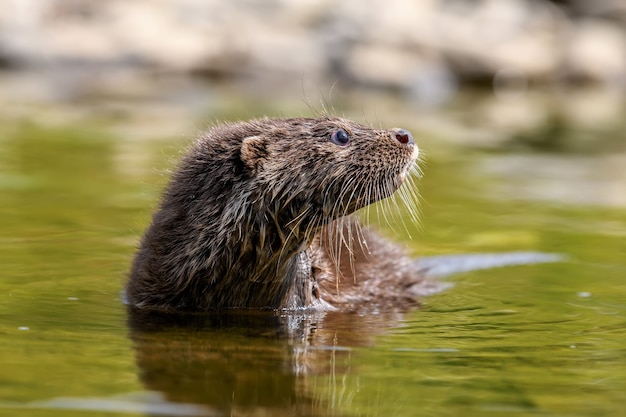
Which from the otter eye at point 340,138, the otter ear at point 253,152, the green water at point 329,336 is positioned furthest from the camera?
the otter eye at point 340,138

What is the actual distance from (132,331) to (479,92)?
1666 centimetres

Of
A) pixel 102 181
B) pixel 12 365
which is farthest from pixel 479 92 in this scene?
→ pixel 12 365

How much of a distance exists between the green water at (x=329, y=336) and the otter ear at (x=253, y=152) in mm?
894

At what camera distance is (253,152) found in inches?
264

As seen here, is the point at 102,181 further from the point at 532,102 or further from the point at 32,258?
the point at 532,102

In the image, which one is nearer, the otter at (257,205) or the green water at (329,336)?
the green water at (329,336)

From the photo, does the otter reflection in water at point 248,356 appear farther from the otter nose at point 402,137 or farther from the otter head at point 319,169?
the otter nose at point 402,137

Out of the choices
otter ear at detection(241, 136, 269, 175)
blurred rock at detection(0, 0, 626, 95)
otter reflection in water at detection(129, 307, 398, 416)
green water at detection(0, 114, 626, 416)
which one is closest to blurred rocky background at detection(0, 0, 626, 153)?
blurred rock at detection(0, 0, 626, 95)

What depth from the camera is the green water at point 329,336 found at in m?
4.95

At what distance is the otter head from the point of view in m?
6.73

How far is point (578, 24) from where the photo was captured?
24188 millimetres

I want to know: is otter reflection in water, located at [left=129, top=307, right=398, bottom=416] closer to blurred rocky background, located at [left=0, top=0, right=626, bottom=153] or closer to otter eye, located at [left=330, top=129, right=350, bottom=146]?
otter eye, located at [left=330, top=129, right=350, bottom=146]

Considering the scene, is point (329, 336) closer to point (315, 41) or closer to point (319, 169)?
point (319, 169)

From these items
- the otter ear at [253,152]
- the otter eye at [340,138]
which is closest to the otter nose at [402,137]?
the otter eye at [340,138]
